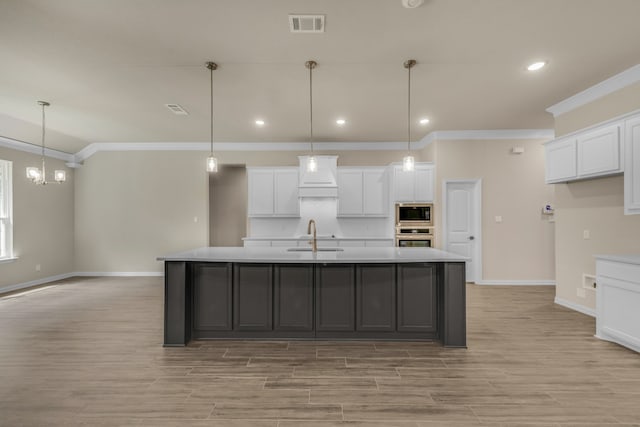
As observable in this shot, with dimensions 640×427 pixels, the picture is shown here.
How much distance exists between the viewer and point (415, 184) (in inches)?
233

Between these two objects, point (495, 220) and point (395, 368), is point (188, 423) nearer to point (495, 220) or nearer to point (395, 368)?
point (395, 368)

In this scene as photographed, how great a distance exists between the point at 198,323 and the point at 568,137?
5.05 meters

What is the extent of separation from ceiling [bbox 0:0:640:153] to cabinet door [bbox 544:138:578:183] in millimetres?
679

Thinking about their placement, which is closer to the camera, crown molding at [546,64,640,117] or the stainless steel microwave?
crown molding at [546,64,640,117]

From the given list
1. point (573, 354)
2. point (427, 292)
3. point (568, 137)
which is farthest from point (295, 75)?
point (573, 354)

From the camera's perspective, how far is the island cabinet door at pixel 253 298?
3.20m

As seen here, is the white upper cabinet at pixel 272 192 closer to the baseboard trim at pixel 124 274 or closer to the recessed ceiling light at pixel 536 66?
the baseboard trim at pixel 124 274

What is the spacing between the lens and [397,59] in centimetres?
316

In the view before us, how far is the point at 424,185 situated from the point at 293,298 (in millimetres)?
3846

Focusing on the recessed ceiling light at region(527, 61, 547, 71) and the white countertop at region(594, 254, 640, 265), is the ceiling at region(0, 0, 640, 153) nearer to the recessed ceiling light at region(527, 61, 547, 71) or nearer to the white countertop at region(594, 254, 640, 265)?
the recessed ceiling light at region(527, 61, 547, 71)

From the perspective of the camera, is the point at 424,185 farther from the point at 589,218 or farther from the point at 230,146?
the point at 230,146

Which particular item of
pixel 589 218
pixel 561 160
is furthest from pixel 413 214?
pixel 589 218

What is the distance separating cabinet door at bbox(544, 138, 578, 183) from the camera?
3.91 meters

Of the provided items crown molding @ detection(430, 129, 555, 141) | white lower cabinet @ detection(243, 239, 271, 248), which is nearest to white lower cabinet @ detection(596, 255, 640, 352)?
crown molding @ detection(430, 129, 555, 141)
